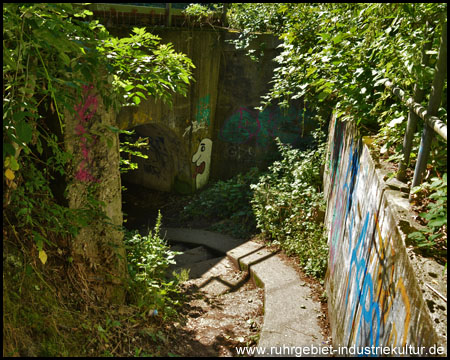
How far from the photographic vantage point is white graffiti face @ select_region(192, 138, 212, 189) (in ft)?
33.6

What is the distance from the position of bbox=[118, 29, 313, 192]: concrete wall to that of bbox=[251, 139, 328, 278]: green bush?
1479mm

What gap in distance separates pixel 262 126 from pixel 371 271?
7.74m

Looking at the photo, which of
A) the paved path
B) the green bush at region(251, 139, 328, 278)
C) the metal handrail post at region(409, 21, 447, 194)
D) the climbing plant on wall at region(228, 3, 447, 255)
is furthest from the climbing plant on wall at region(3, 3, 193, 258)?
the green bush at region(251, 139, 328, 278)

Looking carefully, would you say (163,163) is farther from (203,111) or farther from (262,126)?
(262,126)

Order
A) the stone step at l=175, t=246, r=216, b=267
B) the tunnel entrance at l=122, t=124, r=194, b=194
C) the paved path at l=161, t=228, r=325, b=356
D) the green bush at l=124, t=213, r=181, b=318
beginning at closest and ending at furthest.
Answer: the green bush at l=124, t=213, r=181, b=318
the paved path at l=161, t=228, r=325, b=356
the stone step at l=175, t=246, r=216, b=267
the tunnel entrance at l=122, t=124, r=194, b=194

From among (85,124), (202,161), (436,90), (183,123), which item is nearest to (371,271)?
(436,90)

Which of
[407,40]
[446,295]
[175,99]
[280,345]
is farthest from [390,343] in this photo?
[175,99]

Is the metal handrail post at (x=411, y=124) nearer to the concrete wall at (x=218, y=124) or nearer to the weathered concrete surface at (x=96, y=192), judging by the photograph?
the weathered concrete surface at (x=96, y=192)

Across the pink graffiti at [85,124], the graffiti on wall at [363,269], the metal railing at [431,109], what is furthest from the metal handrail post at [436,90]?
the pink graffiti at [85,124]

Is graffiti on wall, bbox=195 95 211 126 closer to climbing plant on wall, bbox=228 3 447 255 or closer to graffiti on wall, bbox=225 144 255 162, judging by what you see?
graffiti on wall, bbox=225 144 255 162

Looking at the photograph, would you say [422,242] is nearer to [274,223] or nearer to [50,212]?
[50,212]

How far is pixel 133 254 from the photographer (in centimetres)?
475

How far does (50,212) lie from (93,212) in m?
0.46

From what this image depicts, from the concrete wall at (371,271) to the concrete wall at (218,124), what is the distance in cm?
501
